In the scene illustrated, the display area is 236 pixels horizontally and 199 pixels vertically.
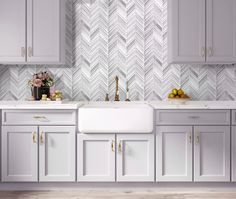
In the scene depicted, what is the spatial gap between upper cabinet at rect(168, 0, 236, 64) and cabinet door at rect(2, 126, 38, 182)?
5.47ft

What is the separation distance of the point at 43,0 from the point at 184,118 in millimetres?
1881

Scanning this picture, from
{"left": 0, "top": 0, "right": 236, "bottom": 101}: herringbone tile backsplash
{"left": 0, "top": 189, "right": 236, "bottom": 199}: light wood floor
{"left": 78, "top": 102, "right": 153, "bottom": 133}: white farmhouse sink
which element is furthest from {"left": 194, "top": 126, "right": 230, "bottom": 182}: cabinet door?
{"left": 0, "top": 0, "right": 236, "bottom": 101}: herringbone tile backsplash

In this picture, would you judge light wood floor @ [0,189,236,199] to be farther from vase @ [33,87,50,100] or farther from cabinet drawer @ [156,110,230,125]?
vase @ [33,87,50,100]

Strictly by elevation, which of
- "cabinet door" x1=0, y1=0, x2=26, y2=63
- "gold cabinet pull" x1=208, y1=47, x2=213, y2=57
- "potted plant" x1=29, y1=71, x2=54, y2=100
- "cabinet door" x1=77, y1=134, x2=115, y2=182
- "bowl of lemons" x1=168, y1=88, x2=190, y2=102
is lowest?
"cabinet door" x1=77, y1=134, x2=115, y2=182

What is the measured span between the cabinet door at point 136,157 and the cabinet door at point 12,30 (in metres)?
1.40

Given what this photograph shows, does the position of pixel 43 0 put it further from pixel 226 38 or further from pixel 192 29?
pixel 226 38

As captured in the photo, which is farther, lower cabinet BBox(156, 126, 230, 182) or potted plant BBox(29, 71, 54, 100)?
potted plant BBox(29, 71, 54, 100)

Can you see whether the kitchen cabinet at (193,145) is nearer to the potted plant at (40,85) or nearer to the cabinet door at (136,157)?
the cabinet door at (136,157)

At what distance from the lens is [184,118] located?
3.25 m

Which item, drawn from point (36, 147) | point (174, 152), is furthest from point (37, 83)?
point (174, 152)

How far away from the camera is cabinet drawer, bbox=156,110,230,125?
3242 millimetres

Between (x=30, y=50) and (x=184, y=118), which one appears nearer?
(x=184, y=118)

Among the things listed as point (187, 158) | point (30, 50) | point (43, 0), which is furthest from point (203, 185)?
point (43, 0)

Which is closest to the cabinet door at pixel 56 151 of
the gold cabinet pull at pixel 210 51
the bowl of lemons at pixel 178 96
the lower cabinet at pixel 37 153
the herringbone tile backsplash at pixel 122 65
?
the lower cabinet at pixel 37 153
